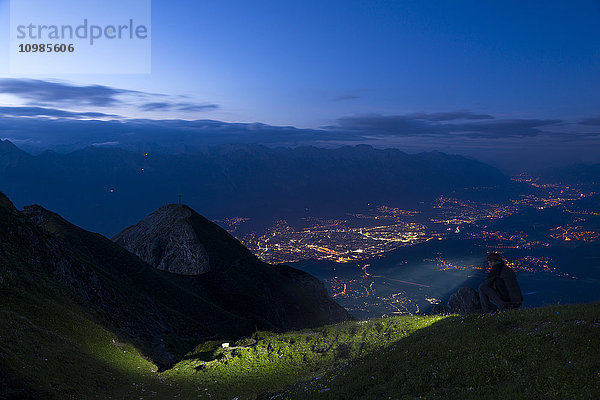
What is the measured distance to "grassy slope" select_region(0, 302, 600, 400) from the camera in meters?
11.5

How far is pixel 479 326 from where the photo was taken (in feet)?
55.6

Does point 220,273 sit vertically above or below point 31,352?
below

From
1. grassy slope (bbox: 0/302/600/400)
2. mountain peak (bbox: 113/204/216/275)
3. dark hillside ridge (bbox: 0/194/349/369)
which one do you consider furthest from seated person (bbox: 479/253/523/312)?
mountain peak (bbox: 113/204/216/275)

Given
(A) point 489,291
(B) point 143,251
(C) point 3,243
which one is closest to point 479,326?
(A) point 489,291

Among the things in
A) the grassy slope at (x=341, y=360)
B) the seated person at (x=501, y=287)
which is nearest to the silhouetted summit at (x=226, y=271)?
the grassy slope at (x=341, y=360)

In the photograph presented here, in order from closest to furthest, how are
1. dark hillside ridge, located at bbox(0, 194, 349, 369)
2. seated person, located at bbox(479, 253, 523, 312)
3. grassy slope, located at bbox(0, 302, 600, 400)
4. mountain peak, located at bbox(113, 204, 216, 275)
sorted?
grassy slope, located at bbox(0, 302, 600, 400)
seated person, located at bbox(479, 253, 523, 312)
dark hillside ridge, located at bbox(0, 194, 349, 369)
mountain peak, located at bbox(113, 204, 216, 275)

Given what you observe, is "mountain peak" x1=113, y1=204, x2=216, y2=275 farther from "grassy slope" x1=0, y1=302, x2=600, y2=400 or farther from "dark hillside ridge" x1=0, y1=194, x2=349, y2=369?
"grassy slope" x1=0, y1=302, x2=600, y2=400

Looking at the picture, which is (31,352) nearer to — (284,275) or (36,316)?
(36,316)

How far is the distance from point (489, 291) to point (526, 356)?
9.03 m

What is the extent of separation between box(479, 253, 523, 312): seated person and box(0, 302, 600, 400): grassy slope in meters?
2.62

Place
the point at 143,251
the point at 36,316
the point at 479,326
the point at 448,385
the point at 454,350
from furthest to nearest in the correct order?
the point at 143,251, the point at 36,316, the point at 479,326, the point at 454,350, the point at 448,385

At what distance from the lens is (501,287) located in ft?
67.2

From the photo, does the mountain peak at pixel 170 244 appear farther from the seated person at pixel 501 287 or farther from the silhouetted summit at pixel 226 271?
the seated person at pixel 501 287

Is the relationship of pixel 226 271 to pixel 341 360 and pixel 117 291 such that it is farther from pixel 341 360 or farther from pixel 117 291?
pixel 341 360
